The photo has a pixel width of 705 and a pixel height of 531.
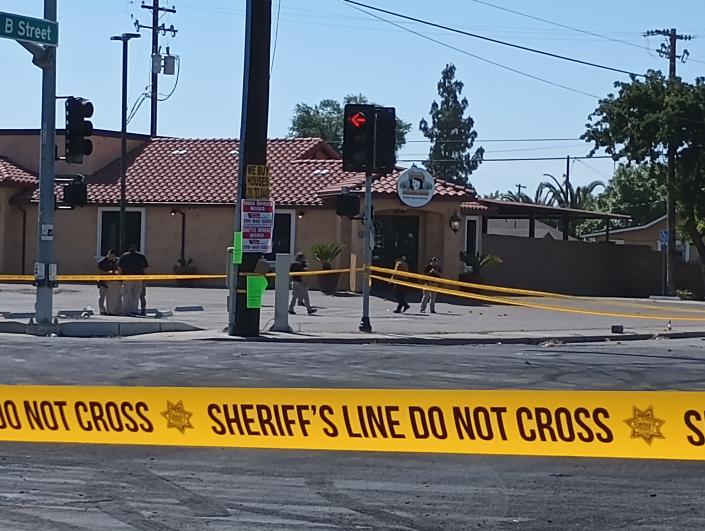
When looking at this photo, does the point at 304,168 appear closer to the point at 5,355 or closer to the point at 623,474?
the point at 5,355

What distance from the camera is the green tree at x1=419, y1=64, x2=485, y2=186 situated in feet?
300

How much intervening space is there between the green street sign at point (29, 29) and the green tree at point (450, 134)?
71438 mm

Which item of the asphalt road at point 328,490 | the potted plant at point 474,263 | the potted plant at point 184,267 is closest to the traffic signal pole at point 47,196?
the asphalt road at point 328,490

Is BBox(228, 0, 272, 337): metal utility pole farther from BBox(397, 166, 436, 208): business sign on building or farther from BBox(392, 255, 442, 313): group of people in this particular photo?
BBox(397, 166, 436, 208): business sign on building

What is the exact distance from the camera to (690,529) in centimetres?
715

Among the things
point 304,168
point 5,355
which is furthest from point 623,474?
point 304,168

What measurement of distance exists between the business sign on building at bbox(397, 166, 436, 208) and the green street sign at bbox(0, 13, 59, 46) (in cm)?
1115

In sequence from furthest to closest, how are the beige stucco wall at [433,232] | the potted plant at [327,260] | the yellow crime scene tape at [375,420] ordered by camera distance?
the beige stucco wall at [433,232] < the potted plant at [327,260] < the yellow crime scene tape at [375,420]

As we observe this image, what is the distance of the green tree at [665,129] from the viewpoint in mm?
44344

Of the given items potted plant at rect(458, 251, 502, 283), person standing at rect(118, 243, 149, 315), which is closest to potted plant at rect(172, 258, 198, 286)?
potted plant at rect(458, 251, 502, 283)

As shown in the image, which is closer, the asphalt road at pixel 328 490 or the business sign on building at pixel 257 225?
the asphalt road at pixel 328 490

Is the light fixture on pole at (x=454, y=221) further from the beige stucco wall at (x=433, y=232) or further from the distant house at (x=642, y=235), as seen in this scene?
the distant house at (x=642, y=235)

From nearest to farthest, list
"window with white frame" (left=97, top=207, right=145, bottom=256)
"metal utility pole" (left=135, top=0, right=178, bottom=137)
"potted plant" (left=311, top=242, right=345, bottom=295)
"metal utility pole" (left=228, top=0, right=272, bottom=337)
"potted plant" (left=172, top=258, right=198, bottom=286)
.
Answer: "metal utility pole" (left=228, top=0, right=272, bottom=337), "potted plant" (left=311, top=242, right=345, bottom=295), "potted plant" (left=172, top=258, right=198, bottom=286), "window with white frame" (left=97, top=207, right=145, bottom=256), "metal utility pole" (left=135, top=0, right=178, bottom=137)

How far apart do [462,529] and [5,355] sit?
10.1 meters
